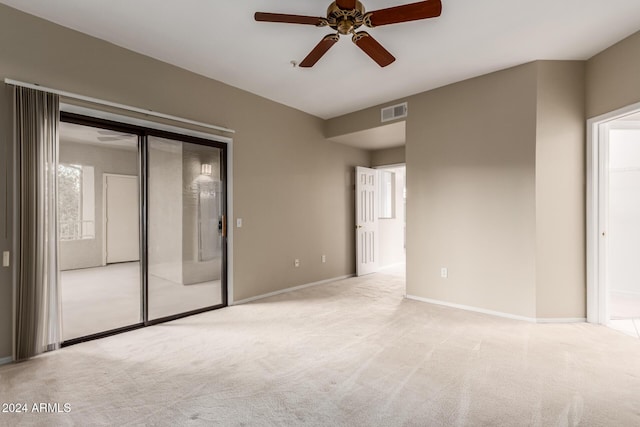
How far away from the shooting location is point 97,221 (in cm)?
609

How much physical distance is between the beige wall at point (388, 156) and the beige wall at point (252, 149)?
19 cm

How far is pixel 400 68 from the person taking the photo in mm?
3713

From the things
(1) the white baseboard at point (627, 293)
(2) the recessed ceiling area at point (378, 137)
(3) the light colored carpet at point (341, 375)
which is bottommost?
(3) the light colored carpet at point (341, 375)

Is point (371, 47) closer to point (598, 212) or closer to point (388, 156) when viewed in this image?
point (598, 212)

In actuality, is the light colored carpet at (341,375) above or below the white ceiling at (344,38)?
below

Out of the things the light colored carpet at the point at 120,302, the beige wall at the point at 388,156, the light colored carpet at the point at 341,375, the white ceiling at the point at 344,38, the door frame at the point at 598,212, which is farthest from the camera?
the beige wall at the point at 388,156

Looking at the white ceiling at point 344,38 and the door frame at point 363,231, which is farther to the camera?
the door frame at point 363,231

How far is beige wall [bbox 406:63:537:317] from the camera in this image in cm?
362

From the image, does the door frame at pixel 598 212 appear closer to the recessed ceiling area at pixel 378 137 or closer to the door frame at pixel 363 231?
the recessed ceiling area at pixel 378 137

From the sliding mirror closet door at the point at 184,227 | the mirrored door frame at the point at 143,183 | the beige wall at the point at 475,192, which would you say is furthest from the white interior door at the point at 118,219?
the beige wall at the point at 475,192

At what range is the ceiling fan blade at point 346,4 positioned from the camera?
2.01m

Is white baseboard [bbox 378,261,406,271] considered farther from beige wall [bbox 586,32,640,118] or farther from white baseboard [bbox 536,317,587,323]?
beige wall [bbox 586,32,640,118]

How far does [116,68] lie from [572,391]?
470 cm

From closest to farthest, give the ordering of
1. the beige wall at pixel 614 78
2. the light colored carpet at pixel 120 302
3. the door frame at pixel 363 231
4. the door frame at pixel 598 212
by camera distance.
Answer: the beige wall at pixel 614 78 → the light colored carpet at pixel 120 302 → the door frame at pixel 598 212 → the door frame at pixel 363 231
